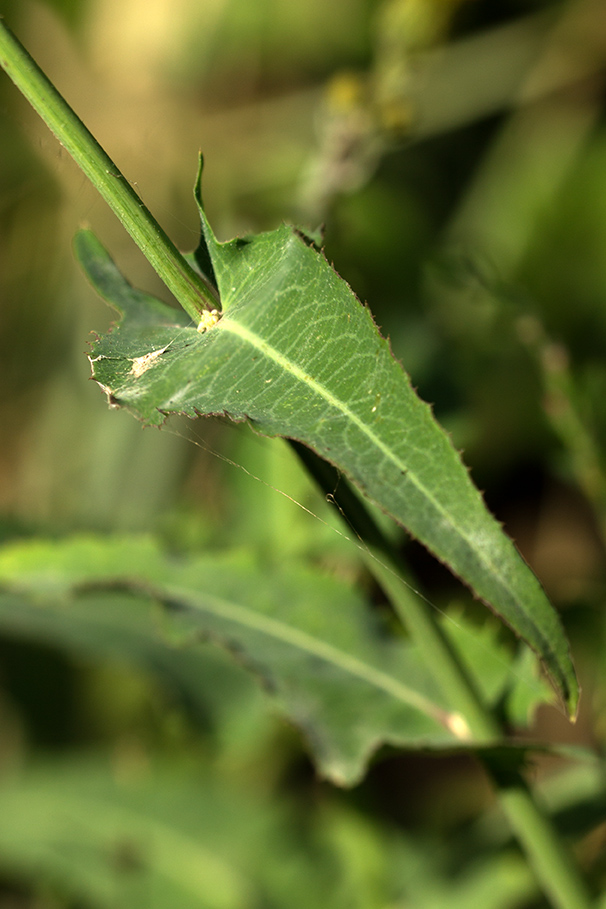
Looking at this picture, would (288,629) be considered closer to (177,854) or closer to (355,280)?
(355,280)

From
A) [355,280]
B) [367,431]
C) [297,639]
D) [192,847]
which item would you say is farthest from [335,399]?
[192,847]

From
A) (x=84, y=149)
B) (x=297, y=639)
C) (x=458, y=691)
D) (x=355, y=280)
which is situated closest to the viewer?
(x=84, y=149)

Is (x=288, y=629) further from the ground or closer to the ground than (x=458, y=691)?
further from the ground

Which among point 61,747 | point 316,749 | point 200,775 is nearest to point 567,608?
point 316,749

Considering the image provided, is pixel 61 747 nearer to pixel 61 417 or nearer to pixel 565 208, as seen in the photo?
pixel 61 417

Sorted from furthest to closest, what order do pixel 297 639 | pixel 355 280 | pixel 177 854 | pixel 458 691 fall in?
pixel 177 854 < pixel 355 280 < pixel 297 639 < pixel 458 691

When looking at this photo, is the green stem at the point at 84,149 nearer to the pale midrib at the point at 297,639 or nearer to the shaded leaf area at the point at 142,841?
the pale midrib at the point at 297,639

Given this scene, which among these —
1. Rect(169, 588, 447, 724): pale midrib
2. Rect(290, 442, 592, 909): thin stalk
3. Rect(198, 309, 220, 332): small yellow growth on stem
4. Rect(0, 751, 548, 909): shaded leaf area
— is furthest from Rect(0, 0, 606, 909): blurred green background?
Rect(198, 309, 220, 332): small yellow growth on stem

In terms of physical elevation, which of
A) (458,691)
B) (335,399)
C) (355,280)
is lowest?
(458,691)
